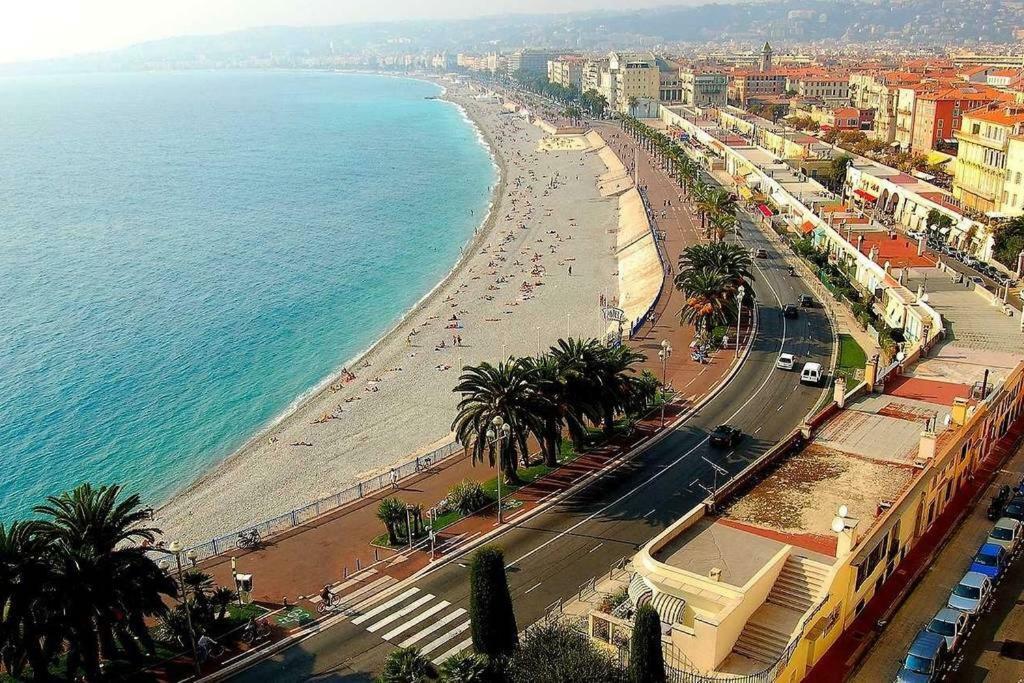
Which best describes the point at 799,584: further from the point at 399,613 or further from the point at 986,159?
the point at 986,159

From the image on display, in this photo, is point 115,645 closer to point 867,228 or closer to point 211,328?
point 211,328

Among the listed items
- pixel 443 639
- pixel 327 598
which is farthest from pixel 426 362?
pixel 443 639

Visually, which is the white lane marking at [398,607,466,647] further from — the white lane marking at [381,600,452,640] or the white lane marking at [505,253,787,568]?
the white lane marking at [505,253,787,568]

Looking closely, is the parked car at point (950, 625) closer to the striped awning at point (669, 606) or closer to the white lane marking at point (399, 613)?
the striped awning at point (669, 606)

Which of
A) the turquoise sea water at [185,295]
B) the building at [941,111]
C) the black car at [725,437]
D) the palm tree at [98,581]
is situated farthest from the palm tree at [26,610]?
the building at [941,111]

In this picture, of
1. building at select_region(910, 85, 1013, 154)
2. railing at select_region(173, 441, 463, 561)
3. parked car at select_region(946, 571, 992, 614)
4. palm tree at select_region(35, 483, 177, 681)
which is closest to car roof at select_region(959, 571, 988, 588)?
parked car at select_region(946, 571, 992, 614)
